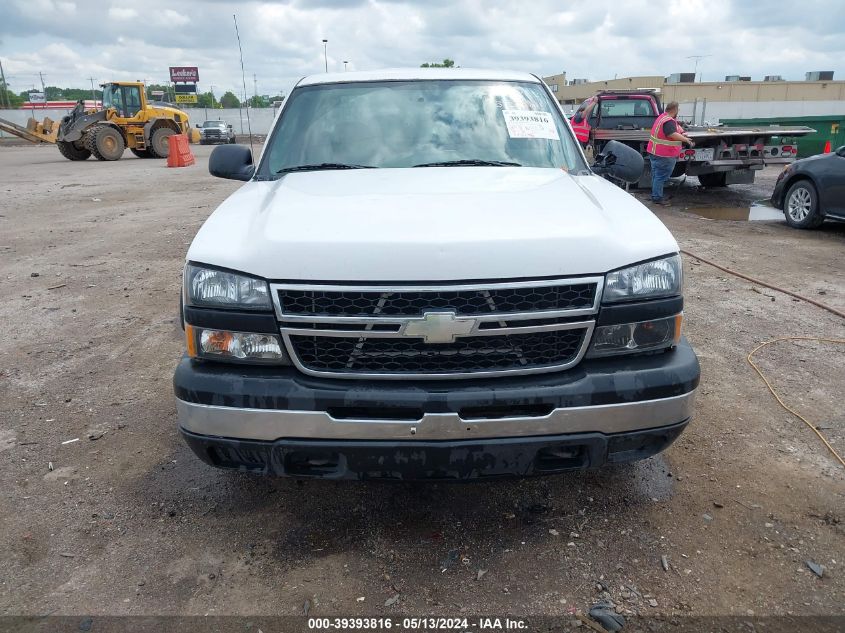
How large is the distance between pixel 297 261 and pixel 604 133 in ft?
40.9

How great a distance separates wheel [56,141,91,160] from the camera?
952 inches

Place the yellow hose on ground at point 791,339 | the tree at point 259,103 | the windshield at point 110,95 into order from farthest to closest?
1. the tree at point 259,103
2. the windshield at point 110,95
3. the yellow hose on ground at point 791,339

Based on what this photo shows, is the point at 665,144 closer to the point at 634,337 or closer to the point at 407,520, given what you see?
the point at 634,337

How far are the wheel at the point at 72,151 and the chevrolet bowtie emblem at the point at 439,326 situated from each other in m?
26.1

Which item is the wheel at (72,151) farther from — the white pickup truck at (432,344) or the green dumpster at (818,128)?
the white pickup truck at (432,344)

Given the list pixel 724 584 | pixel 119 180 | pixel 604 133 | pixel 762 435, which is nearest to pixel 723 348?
pixel 762 435

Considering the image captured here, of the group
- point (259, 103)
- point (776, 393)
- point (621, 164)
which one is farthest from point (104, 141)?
point (259, 103)

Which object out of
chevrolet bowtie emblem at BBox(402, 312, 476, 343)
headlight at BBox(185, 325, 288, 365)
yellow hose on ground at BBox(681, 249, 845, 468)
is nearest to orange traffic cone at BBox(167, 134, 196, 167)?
yellow hose on ground at BBox(681, 249, 845, 468)

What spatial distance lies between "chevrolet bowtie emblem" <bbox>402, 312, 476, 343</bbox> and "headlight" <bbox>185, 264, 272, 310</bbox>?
21.2 inches

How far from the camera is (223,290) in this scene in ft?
7.79

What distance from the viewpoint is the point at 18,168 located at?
2253 centimetres

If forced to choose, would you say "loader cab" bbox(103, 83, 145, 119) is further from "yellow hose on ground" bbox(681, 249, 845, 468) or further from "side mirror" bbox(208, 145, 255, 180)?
"side mirror" bbox(208, 145, 255, 180)

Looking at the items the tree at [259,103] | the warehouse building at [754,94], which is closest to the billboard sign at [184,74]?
the tree at [259,103]

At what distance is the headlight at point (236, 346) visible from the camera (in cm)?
237
